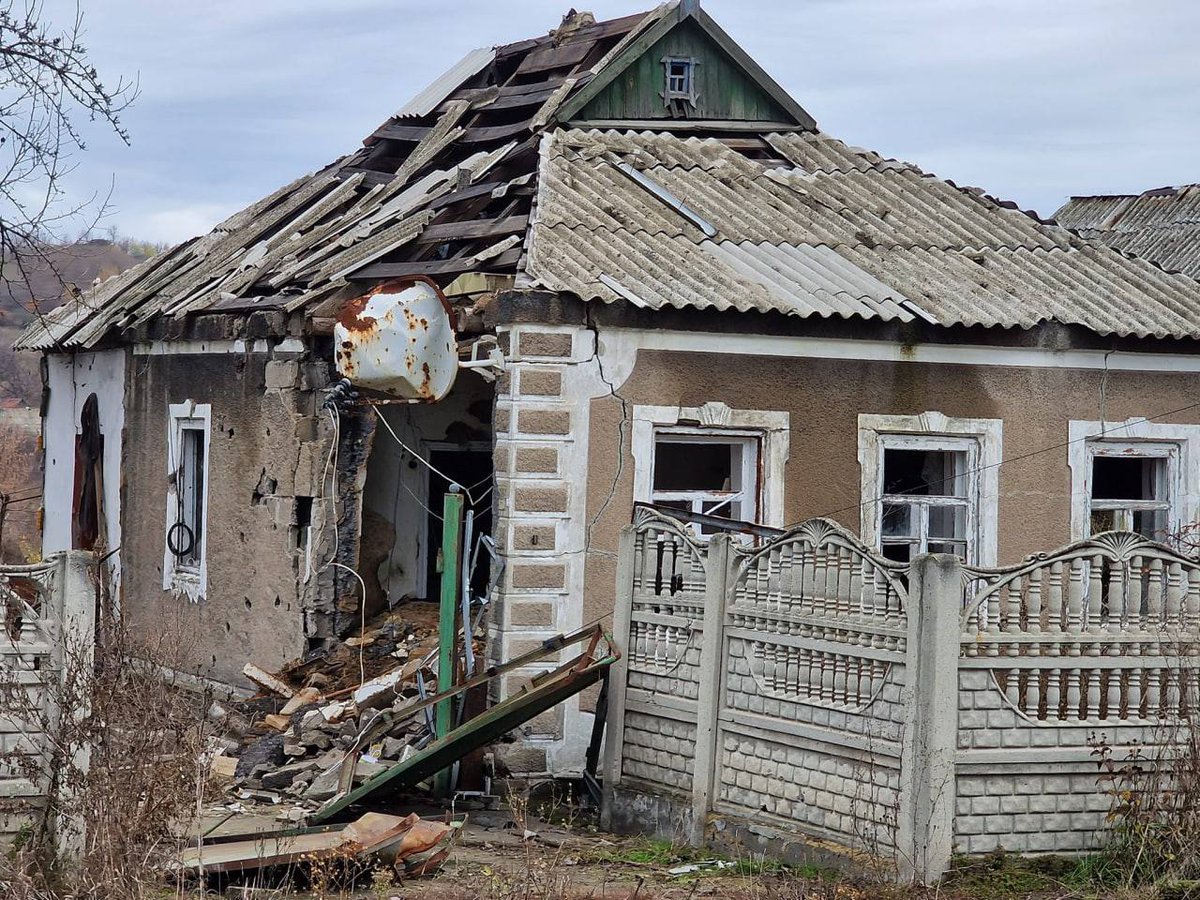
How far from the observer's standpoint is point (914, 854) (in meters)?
7.11

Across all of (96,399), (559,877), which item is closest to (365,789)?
(559,877)

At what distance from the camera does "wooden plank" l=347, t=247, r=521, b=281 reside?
34.8 feet

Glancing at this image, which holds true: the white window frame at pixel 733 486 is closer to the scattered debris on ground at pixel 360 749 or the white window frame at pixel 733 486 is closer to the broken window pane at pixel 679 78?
the scattered debris on ground at pixel 360 749

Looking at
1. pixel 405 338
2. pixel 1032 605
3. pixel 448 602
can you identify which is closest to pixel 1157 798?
pixel 1032 605

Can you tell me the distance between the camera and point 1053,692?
7.31 metres

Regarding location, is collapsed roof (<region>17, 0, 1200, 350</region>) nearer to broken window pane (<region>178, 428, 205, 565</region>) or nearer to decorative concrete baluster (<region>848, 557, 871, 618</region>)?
broken window pane (<region>178, 428, 205, 565</region>)

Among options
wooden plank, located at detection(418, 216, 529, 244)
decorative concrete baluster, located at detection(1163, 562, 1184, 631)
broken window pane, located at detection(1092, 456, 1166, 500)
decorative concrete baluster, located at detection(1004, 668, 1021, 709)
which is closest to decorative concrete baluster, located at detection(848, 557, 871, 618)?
decorative concrete baluster, located at detection(1004, 668, 1021, 709)

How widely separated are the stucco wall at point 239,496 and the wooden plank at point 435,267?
833mm

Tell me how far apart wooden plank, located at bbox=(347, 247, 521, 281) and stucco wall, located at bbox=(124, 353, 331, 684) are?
2.73 feet

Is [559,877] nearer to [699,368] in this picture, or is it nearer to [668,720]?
[668,720]

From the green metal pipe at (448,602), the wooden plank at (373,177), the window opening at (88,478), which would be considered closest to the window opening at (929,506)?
the green metal pipe at (448,602)

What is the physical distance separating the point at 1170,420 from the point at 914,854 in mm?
5765

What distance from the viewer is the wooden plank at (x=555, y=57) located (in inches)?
533

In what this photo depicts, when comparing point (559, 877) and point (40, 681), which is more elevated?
point (40, 681)
